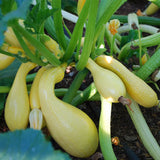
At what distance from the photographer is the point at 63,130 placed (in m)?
1.02

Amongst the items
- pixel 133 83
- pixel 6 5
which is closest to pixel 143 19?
pixel 133 83

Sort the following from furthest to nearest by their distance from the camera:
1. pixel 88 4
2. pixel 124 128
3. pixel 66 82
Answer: pixel 66 82 < pixel 124 128 < pixel 88 4

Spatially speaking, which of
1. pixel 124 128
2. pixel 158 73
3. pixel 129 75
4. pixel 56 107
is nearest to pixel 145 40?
pixel 158 73

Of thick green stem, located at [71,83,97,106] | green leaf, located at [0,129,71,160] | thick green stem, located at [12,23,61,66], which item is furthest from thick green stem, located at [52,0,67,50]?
green leaf, located at [0,129,71,160]

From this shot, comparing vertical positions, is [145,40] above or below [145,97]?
above

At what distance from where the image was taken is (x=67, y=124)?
102 cm

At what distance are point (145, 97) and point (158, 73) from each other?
263mm

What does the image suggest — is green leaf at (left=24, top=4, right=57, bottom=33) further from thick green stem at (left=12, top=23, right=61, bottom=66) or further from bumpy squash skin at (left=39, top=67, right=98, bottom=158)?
bumpy squash skin at (left=39, top=67, right=98, bottom=158)

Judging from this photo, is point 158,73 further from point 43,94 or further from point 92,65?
point 43,94

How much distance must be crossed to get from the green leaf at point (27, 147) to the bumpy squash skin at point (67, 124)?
0.37 m

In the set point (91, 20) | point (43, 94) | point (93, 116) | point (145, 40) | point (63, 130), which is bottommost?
point (93, 116)

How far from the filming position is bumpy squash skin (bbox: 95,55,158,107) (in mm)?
1159

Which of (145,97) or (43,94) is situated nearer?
(43,94)

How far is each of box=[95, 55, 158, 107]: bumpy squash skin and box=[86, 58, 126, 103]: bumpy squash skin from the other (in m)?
0.06
